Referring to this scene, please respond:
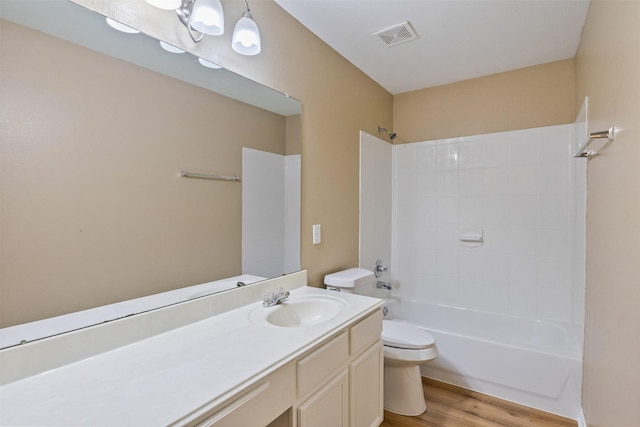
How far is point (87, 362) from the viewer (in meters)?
0.95

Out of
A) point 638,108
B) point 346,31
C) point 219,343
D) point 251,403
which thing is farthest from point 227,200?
point 638,108

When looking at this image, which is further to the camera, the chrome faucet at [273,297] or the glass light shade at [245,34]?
the chrome faucet at [273,297]

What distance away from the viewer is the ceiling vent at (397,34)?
195 centimetres

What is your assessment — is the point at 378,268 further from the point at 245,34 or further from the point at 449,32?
the point at 245,34

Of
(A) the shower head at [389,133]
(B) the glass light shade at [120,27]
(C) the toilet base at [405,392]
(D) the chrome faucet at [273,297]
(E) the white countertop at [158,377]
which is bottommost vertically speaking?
(C) the toilet base at [405,392]

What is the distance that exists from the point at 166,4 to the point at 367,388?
1.87 metres

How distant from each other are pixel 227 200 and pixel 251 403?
3.02 feet

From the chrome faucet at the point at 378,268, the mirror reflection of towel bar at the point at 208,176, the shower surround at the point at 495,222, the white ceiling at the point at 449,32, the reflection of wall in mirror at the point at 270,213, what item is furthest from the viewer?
the chrome faucet at the point at 378,268

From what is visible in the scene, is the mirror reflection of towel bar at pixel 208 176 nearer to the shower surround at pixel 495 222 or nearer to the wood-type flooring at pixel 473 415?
the wood-type flooring at pixel 473 415

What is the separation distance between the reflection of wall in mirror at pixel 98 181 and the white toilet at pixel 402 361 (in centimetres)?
89

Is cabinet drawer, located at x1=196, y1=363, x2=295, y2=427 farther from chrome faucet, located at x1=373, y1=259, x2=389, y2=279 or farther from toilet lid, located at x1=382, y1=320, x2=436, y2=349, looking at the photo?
chrome faucet, located at x1=373, y1=259, x2=389, y2=279

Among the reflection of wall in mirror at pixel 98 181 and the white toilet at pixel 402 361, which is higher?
the reflection of wall in mirror at pixel 98 181

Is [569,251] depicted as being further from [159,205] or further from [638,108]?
[159,205]

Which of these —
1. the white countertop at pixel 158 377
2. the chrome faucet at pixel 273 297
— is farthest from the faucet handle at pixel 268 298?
the white countertop at pixel 158 377
